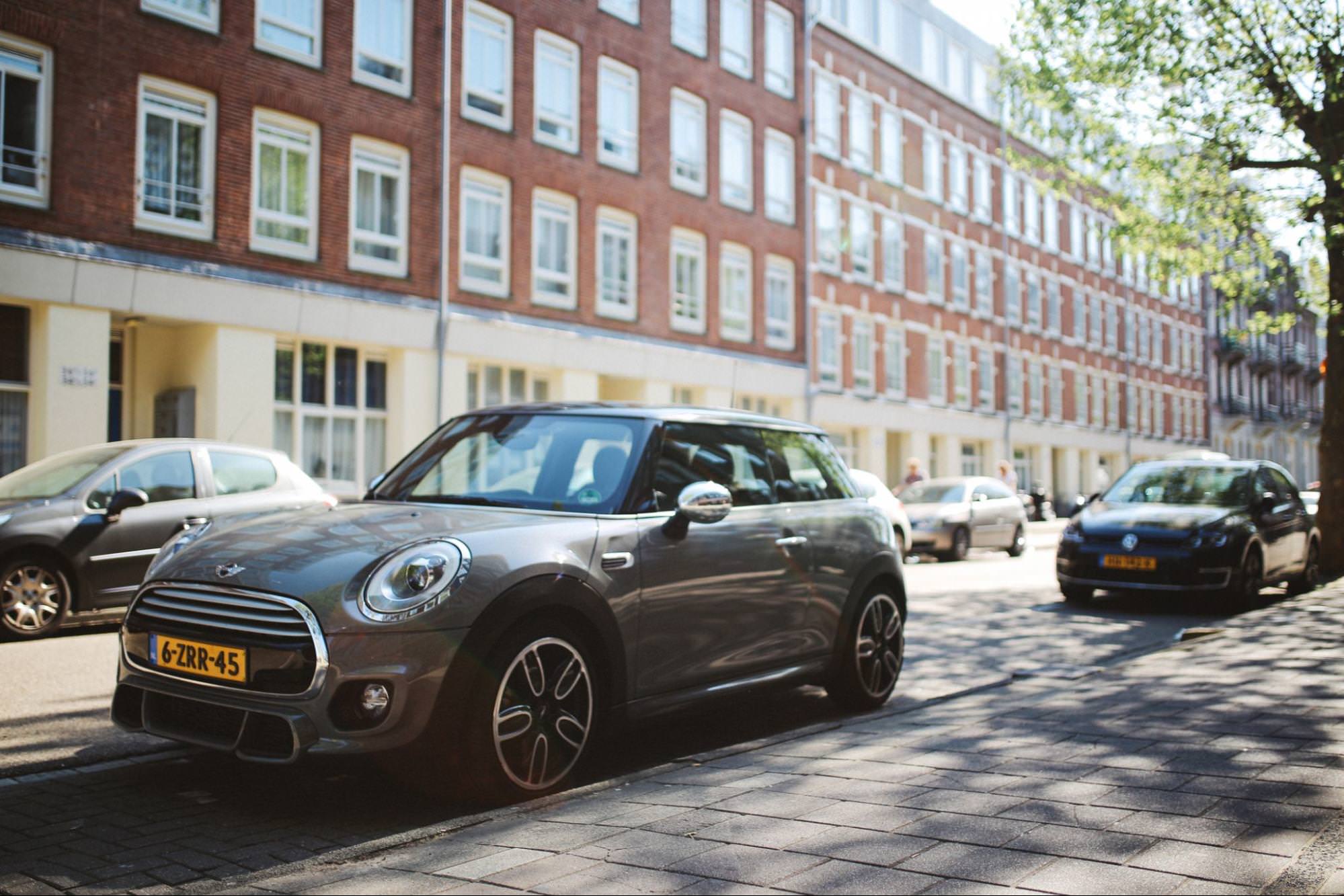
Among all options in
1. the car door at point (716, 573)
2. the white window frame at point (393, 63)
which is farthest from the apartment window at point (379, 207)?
the car door at point (716, 573)

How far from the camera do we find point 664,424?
19.1 feet

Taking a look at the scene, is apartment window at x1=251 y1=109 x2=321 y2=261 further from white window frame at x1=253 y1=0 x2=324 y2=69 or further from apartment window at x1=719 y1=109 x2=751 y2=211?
apartment window at x1=719 y1=109 x2=751 y2=211

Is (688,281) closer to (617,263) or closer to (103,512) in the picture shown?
(617,263)

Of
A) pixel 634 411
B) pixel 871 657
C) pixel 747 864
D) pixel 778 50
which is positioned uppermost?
pixel 778 50

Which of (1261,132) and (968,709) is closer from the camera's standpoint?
(968,709)

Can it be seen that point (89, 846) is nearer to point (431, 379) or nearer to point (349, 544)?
point (349, 544)

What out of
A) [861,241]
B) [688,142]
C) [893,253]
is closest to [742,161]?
[688,142]

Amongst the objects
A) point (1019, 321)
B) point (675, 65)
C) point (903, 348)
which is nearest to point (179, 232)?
point (675, 65)

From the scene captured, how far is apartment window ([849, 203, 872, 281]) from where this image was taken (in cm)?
3481

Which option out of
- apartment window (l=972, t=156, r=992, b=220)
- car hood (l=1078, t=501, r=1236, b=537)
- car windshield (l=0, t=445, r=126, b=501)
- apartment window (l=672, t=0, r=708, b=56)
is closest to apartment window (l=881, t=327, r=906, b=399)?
apartment window (l=972, t=156, r=992, b=220)

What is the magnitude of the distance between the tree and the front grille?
587 inches

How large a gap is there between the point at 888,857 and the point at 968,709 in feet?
9.43

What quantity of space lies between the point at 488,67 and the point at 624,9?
4.58 metres

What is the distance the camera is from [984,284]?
42.9 m
